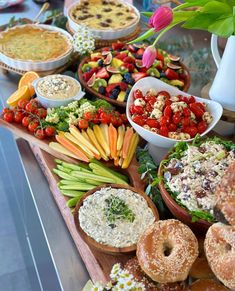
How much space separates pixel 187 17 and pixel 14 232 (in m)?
1.06

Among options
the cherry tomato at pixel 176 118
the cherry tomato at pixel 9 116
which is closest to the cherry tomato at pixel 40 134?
the cherry tomato at pixel 9 116

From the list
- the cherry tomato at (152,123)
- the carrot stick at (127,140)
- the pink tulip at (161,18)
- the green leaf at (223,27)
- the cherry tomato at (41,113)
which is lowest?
the carrot stick at (127,140)

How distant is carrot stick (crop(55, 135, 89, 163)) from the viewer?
4.65ft

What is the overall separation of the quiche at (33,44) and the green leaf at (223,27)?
28.6 inches

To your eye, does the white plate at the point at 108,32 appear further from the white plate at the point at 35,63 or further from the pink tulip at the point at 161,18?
the pink tulip at the point at 161,18

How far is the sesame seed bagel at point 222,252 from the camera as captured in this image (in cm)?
93

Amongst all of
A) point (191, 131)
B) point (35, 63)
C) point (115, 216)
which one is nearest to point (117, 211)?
point (115, 216)

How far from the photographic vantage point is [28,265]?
5.43 ft

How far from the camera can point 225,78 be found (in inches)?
58.0

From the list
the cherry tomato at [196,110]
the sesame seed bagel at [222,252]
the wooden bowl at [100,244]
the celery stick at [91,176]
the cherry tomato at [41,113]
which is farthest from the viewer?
the cherry tomato at [41,113]

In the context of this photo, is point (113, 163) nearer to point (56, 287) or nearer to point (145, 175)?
point (145, 175)

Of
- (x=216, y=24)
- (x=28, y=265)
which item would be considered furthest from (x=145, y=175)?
(x=28, y=265)

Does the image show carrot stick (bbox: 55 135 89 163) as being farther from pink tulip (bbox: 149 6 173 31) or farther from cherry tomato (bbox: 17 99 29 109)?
pink tulip (bbox: 149 6 173 31)

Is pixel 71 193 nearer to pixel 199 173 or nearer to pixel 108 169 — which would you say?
pixel 108 169
